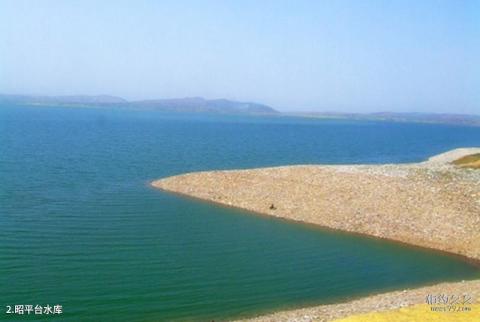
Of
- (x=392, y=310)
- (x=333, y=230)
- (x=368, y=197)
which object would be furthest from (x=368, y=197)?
(x=392, y=310)

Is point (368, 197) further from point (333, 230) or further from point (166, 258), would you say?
point (166, 258)

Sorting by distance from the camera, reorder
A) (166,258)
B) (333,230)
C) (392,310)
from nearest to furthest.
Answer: (392,310), (166,258), (333,230)

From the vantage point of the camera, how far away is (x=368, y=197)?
4606 centimetres

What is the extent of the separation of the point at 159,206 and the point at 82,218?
795 cm

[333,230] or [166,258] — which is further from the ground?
[166,258]

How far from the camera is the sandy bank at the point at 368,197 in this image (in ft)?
131

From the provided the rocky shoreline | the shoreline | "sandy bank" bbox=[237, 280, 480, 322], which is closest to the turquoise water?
the shoreline

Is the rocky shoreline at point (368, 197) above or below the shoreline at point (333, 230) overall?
above

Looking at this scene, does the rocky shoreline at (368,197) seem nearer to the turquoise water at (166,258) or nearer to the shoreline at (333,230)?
the shoreline at (333,230)

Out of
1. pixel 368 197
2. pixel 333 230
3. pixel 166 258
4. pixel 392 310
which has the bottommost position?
pixel 333 230

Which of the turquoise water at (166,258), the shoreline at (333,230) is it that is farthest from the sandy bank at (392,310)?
the shoreline at (333,230)

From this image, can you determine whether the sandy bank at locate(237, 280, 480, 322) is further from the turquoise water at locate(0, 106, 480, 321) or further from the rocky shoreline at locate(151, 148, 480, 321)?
the rocky shoreline at locate(151, 148, 480, 321)

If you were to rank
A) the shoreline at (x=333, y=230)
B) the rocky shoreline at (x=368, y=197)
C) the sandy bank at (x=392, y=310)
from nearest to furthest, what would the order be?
the sandy bank at (x=392, y=310) < the shoreline at (x=333, y=230) < the rocky shoreline at (x=368, y=197)

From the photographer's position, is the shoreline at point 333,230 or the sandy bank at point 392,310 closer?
the sandy bank at point 392,310
